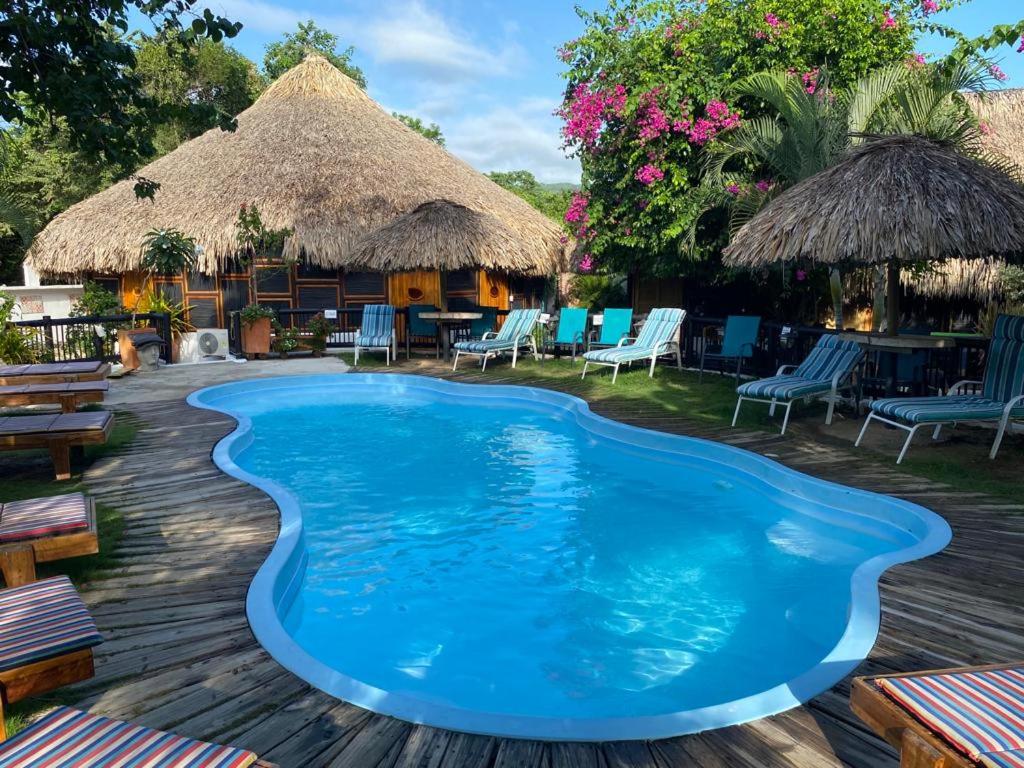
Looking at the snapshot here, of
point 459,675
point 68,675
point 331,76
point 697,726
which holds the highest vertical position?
point 331,76

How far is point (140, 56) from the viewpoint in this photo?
75.3ft

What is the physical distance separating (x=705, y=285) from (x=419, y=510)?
10045 millimetres

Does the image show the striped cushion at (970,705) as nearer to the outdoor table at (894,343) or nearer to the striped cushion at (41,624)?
the striped cushion at (41,624)

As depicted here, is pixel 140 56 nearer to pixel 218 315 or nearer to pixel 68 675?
pixel 218 315

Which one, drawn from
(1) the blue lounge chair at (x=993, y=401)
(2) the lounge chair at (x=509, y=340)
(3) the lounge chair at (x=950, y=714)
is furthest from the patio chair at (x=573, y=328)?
(3) the lounge chair at (x=950, y=714)

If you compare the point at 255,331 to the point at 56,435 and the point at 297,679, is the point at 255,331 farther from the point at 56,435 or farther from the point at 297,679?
the point at 297,679

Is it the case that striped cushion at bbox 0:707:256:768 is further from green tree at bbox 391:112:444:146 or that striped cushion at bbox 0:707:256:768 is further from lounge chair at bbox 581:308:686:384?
green tree at bbox 391:112:444:146

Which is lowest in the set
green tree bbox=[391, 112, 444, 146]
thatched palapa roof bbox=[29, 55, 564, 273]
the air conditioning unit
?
the air conditioning unit

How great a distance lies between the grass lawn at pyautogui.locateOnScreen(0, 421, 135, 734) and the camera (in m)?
2.44

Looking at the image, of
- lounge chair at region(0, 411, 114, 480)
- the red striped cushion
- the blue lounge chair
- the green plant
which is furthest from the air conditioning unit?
the blue lounge chair

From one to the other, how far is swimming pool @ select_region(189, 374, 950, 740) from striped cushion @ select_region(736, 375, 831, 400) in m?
0.82

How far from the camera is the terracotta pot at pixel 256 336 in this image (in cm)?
1315

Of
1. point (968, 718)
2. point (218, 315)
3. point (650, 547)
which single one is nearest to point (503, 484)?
point (650, 547)

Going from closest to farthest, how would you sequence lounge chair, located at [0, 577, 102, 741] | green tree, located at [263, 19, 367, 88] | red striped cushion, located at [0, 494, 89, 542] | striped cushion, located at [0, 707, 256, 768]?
1. striped cushion, located at [0, 707, 256, 768]
2. lounge chair, located at [0, 577, 102, 741]
3. red striped cushion, located at [0, 494, 89, 542]
4. green tree, located at [263, 19, 367, 88]
